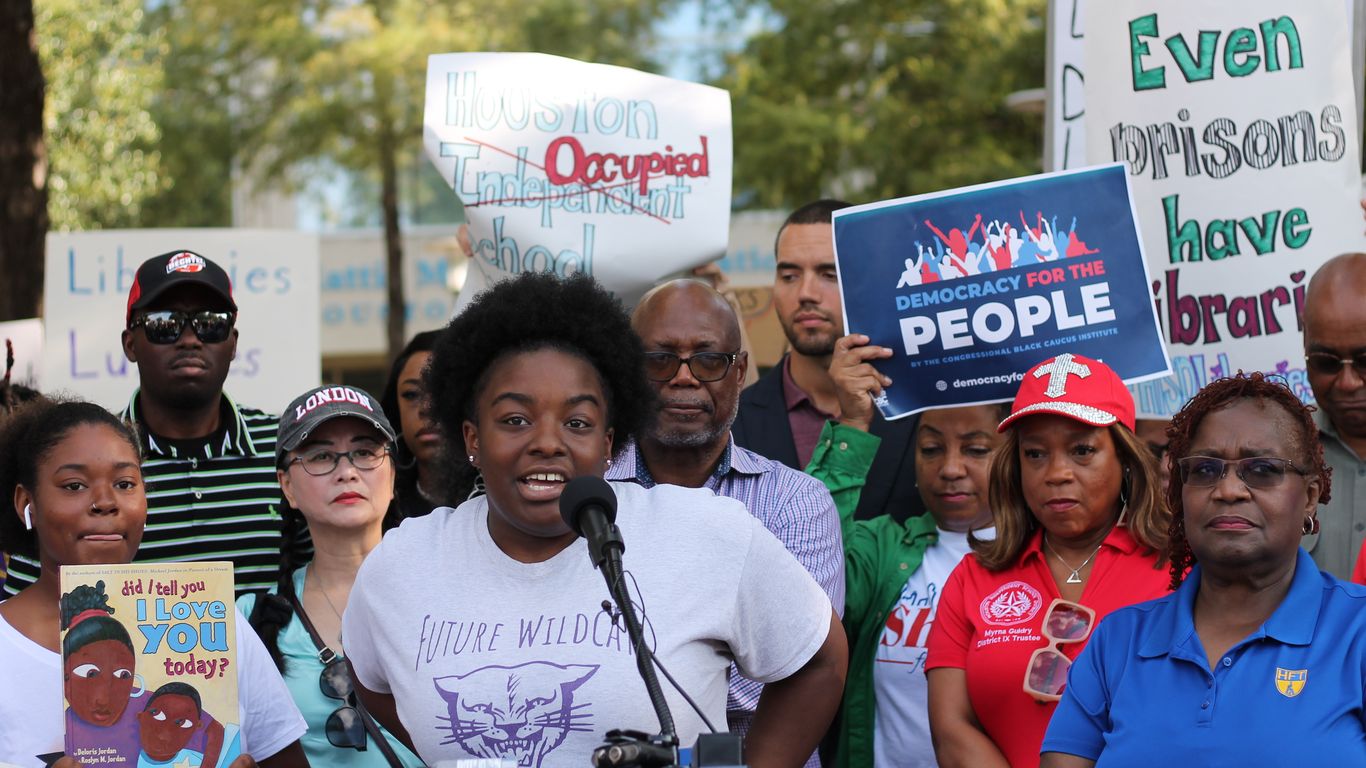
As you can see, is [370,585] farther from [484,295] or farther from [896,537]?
[896,537]

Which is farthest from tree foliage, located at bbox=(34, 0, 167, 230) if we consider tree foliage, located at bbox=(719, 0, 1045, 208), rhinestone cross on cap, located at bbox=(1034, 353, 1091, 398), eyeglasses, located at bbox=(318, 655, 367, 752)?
rhinestone cross on cap, located at bbox=(1034, 353, 1091, 398)

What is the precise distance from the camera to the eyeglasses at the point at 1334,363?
4.95 m

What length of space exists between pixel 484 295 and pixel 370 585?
709 mm

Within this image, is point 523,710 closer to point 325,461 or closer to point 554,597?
point 554,597

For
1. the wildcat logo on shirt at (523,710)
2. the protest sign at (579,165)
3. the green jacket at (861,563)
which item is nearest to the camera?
the wildcat logo on shirt at (523,710)

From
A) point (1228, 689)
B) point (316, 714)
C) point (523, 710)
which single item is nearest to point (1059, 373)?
point (1228, 689)

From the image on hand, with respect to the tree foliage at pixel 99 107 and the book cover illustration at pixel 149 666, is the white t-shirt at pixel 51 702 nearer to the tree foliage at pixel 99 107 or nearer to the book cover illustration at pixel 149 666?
the book cover illustration at pixel 149 666

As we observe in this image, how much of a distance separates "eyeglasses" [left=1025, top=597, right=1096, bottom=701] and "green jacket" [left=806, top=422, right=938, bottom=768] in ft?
2.74

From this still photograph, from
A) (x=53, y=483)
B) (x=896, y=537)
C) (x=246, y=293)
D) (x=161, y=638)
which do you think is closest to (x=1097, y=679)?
(x=896, y=537)

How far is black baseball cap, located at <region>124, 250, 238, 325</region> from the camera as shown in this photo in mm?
5316

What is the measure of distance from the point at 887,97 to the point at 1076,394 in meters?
13.9

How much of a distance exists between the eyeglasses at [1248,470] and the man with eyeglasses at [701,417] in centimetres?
121

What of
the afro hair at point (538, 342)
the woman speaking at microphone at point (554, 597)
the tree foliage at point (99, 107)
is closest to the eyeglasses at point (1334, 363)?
the woman speaking at microphone at point (554, 597)

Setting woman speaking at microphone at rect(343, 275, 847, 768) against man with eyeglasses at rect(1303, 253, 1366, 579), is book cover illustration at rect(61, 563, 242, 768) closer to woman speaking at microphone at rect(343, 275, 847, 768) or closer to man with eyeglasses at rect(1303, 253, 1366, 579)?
woman speaking at microphone at rect(343, 275, 847, 768)
